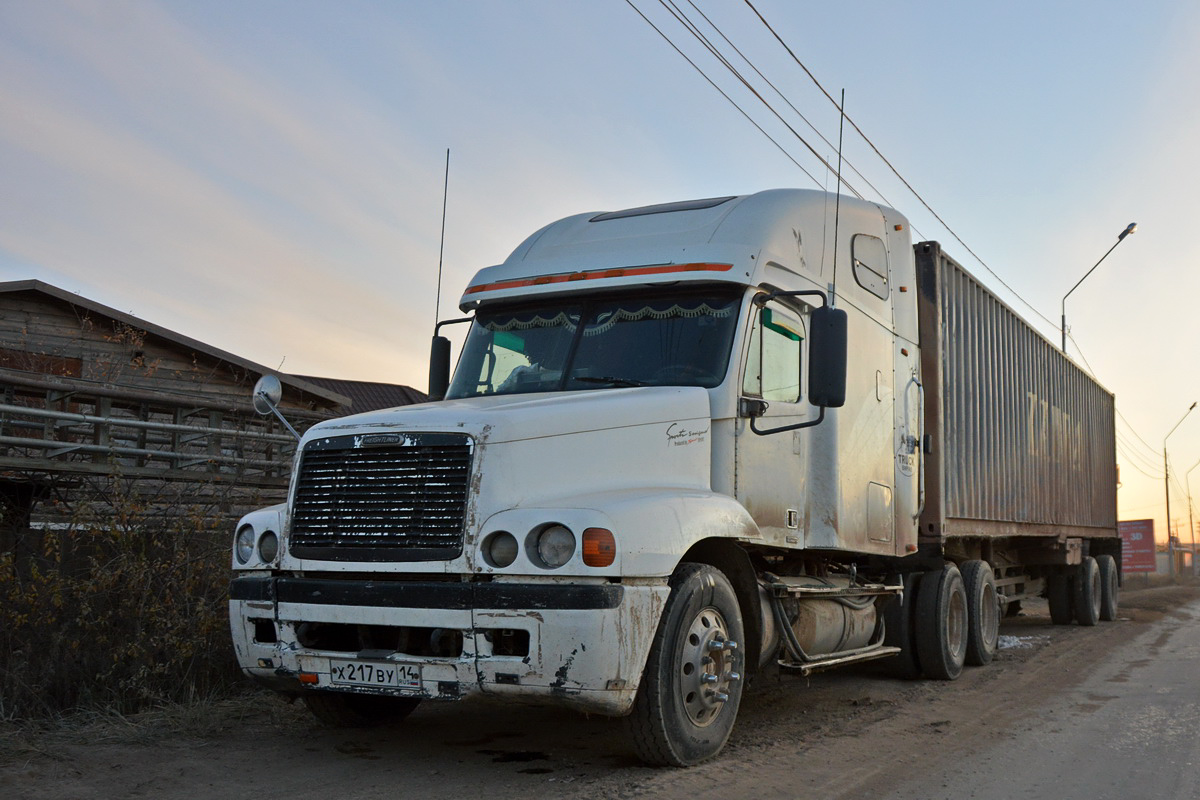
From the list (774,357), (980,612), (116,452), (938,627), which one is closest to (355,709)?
(774,357)

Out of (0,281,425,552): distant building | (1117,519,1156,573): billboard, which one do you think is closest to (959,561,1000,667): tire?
(0,281,425,552): distant building

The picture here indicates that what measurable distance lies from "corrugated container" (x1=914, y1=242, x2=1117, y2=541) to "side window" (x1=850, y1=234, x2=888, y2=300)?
3.54 ft

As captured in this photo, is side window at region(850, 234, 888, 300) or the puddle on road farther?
the puddle on road

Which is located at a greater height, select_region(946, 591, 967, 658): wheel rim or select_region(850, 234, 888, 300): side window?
select_region(850, 234, 888, 300): side window

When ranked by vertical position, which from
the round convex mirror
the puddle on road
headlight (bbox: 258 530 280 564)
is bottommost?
the puddle on road

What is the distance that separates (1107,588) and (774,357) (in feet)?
43.3

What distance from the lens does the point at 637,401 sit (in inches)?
226

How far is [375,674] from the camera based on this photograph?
17.2 ft

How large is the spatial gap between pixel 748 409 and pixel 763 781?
2075 mm

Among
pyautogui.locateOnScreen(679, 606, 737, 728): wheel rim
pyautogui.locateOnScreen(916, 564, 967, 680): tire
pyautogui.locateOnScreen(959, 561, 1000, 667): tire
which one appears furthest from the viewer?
pyautogui.locateOnScreen(959, 561, 1000, 667): tire

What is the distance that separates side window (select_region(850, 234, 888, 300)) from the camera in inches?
328

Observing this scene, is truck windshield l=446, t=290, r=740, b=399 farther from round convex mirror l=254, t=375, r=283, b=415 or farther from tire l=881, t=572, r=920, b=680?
tire l=881, t=572, r=920, b=680

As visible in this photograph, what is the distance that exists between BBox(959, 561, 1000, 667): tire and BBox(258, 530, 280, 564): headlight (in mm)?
7175

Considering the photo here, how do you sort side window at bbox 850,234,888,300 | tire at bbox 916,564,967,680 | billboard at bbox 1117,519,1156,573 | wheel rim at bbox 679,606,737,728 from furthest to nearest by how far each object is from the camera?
1. billboard at bbox 1117,519,1156,573
2. tire at bbox 916,564,967,680
3. side window at bbox 850,234,888,300
4. wheel rim at bbox 679,606,737,728
